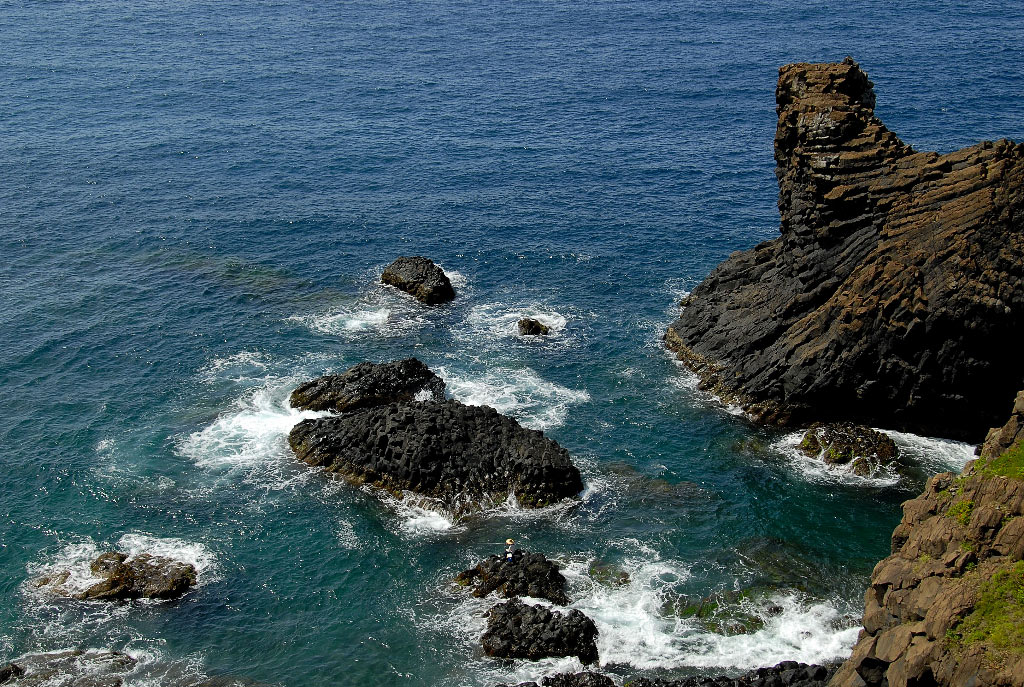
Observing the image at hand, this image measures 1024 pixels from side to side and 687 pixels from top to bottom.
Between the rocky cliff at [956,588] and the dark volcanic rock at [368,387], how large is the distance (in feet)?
151

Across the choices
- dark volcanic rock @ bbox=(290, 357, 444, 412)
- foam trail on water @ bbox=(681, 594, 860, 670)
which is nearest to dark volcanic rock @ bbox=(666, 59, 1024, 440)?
foam trail on water @ bbox=(681, 594, 860, 670)

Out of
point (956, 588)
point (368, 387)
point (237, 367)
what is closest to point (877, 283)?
point (956, 588)

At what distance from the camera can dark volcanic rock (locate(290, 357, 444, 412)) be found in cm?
8600

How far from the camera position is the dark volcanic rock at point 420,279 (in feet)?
343

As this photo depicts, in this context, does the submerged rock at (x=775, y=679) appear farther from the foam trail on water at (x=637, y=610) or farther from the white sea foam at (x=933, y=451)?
the white sea foam at (x=933, y=451)

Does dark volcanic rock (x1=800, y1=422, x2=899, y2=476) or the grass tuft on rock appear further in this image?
dark volcanic rock (x1=800, y1=422, x2=899, y2=476)

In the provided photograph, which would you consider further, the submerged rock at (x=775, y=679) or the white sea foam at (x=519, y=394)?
the white sea foam at (x=519, y=394)

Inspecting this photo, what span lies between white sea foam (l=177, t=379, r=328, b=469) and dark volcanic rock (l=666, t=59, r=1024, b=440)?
3623cm

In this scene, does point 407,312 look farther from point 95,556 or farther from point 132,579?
point 132,579

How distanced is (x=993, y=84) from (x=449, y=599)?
417ft

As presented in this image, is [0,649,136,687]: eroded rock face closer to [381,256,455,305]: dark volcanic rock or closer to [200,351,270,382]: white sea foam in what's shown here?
[200,351,270,382]: white sea foam

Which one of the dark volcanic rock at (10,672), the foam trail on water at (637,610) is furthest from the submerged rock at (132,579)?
the foam trail on water at (637,610)

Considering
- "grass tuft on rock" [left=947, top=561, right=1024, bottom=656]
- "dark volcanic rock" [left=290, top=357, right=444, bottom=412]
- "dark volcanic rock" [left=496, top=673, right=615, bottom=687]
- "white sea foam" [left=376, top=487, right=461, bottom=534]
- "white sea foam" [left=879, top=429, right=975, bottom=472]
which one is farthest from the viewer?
"dark volcanic rock" [left=290, top=357, right=444, bottom=412]

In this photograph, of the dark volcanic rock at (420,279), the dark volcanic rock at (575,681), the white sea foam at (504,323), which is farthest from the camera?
the dark volcanic rock at (420,279)
